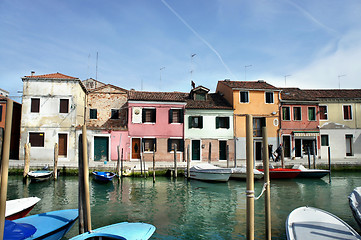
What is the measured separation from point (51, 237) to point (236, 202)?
25.3 feet

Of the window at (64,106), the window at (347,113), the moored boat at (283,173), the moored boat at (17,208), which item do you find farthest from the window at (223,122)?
the moored boat at (17,208)

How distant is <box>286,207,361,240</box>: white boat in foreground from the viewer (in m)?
5.83

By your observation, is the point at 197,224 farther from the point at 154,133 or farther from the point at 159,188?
the point at 154,133

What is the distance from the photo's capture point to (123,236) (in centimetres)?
549

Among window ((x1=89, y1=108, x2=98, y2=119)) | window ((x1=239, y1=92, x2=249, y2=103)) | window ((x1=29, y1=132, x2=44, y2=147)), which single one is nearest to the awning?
window ((x1=239, y1=92, x2=249, y2=103))

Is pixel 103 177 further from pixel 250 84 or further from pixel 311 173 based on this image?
pixel 250 84

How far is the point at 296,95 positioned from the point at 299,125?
308 cm

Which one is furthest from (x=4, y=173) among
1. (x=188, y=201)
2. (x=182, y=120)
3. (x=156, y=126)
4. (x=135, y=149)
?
(x=182, y=120)

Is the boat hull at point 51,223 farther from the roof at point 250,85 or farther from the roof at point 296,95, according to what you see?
the roof at point 296,95

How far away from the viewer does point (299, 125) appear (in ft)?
83.5

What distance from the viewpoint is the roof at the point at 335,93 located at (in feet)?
87.0

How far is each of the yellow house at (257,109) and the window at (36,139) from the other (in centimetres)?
1631

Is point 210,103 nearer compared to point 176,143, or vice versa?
point 176,143

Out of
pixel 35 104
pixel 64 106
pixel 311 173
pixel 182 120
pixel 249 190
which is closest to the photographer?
pixel 249 190
